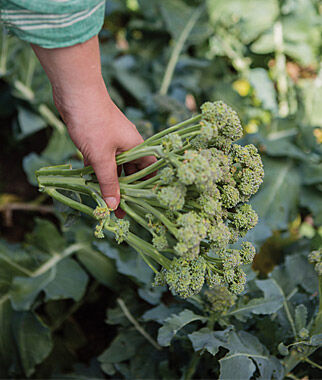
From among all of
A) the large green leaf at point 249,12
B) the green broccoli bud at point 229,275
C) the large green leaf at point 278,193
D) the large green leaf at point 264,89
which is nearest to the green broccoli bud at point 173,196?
the green broccoli bud at point 229,275

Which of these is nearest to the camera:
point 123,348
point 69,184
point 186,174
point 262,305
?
→ point 186,174

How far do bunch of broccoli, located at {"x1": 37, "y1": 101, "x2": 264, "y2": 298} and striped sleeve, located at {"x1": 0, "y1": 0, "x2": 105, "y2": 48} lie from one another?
317 millimetres

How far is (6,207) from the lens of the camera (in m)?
2.02

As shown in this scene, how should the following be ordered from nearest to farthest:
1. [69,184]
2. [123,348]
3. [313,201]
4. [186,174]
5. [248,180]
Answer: [186,174], [248,180], [69,184], [123,348], [313,201]

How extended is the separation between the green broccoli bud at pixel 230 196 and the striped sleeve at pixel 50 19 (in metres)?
0.50

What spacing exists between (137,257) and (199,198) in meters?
0.68

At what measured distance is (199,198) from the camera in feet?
2.80

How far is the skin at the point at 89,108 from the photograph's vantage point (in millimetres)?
897

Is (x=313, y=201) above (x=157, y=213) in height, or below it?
below

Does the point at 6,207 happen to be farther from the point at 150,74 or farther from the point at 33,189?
the point at 150,74

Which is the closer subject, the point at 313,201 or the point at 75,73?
the point at 75,73

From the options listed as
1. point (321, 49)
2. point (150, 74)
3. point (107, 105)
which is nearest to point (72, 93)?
point (107, 105)

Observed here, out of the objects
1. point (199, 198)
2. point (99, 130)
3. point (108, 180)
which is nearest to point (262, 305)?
point (199, 198)

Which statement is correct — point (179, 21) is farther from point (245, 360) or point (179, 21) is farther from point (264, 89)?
point (245, 360)
